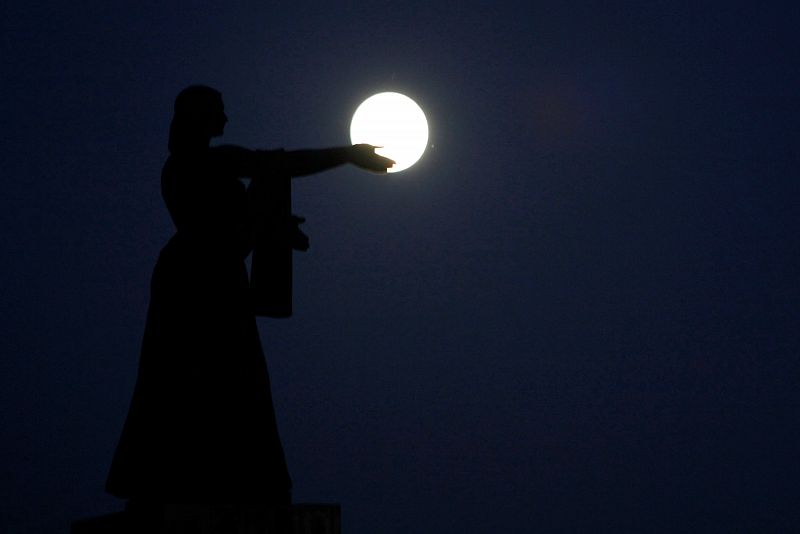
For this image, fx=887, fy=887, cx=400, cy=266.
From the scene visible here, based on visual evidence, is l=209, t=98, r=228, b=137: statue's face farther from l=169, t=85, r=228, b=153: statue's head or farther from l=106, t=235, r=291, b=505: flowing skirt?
l=106, t=235, r=291, b=505: flowing skirt

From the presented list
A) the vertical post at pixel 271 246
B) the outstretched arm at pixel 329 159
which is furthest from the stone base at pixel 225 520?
the outstretched arm at pixel 329 159

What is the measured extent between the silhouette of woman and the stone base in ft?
0.49

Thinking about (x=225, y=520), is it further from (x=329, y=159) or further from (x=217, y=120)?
(x=217, y=120)

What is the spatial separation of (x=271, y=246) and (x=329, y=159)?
→ 0.54 m

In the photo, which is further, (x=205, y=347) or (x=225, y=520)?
(x=205, y=347)

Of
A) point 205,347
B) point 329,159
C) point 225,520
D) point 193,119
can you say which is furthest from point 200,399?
point 193,119

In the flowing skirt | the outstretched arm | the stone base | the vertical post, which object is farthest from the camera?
the vertical post

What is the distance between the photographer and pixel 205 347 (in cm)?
422

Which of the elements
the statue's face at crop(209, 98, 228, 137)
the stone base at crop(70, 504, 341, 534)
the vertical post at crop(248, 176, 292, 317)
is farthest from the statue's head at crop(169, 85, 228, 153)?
the stone base at crop(70, 504, 341, 534)

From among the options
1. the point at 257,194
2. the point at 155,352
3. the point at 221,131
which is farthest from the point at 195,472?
the point at 221,131

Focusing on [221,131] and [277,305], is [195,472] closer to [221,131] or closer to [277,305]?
[277,305]

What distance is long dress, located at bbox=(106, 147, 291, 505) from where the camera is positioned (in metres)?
4.03

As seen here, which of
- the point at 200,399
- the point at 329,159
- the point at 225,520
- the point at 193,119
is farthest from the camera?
the point at 193,119

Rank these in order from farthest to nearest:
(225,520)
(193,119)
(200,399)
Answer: (193,119) → (200,399) → (225,520)
